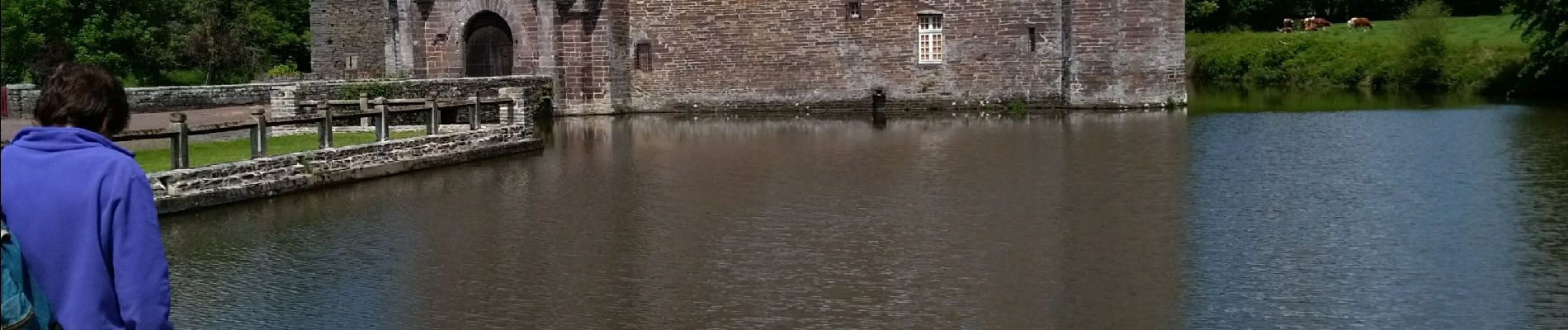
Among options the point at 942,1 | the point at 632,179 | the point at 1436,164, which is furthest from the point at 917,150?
the point at 942,1

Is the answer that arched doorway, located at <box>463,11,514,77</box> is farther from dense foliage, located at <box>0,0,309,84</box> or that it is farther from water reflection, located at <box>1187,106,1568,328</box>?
water reflection, located at <box>1187,106,1568,328</box>

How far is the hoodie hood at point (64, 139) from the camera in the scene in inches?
176

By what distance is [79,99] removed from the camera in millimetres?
4453

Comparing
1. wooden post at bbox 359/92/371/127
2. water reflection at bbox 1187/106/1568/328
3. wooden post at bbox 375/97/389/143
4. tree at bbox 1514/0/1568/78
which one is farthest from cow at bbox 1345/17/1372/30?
wooden post at bbox 375/97/389/143

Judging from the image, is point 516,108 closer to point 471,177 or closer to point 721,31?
point 471,177

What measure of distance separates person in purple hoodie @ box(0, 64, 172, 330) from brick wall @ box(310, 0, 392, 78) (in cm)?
3527

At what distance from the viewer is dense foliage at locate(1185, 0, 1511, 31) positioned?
55.4 meters

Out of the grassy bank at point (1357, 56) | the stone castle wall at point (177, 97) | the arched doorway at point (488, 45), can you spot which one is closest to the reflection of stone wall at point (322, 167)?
the stone castle wall at point (177, 97)

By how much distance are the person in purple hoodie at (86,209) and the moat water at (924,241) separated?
440 centimetres

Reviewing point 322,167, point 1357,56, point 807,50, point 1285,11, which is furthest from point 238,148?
point 1285,11

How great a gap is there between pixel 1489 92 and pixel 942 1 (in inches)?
496

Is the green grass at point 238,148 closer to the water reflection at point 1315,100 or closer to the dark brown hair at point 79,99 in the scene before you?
the dark brown hair at point 79,99

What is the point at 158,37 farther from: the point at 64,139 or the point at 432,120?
the point at 64,139

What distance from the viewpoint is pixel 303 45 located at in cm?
4859
